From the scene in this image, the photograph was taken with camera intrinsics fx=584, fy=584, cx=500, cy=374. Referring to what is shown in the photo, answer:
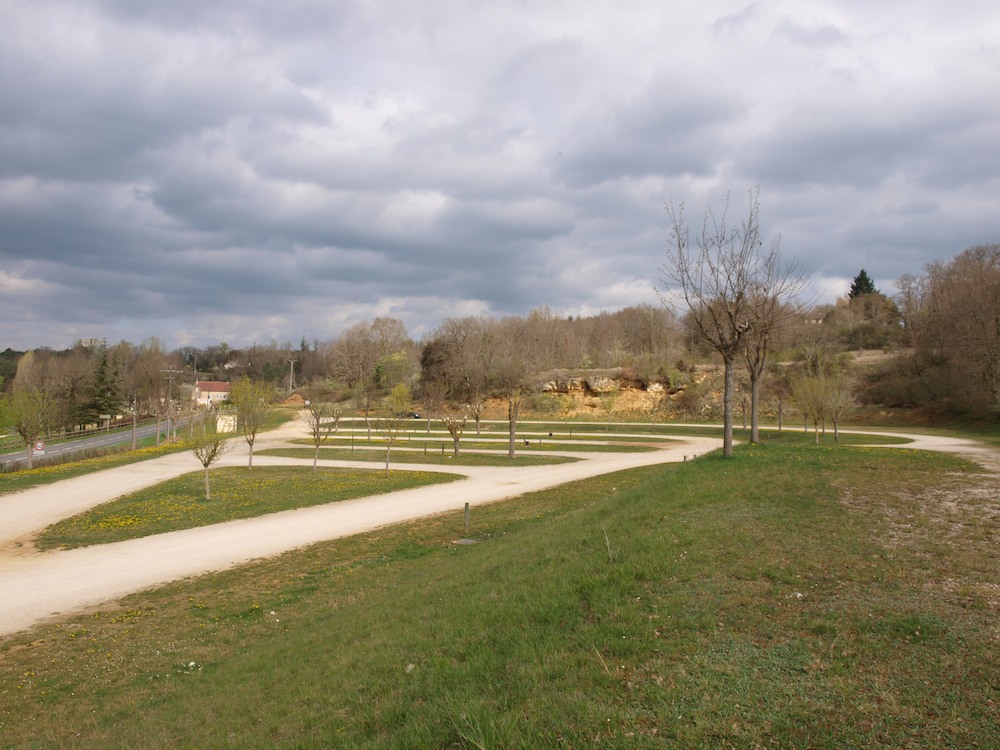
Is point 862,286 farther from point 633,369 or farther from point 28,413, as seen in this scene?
point 28,413

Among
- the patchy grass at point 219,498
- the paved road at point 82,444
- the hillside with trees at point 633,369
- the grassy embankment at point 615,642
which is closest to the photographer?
the grassy embankment at point 615,642

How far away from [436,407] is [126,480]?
3090cm

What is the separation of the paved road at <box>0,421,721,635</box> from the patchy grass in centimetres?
77

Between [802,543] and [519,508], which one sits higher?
[802,543]

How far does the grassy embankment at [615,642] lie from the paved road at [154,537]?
1524 mm

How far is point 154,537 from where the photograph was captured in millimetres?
17266

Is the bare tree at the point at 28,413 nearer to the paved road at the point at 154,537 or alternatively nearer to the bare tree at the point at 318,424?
the paved road at the point at 154,537

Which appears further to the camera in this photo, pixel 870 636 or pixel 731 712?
pixel 870 636

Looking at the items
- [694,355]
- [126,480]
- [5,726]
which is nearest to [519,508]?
[5,726]

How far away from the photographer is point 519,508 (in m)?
19.0

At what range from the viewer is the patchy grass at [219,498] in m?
18.0

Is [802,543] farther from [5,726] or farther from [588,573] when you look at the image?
[5,726]

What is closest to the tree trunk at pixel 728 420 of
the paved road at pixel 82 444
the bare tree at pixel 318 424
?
the bare tree at pixel 318 424

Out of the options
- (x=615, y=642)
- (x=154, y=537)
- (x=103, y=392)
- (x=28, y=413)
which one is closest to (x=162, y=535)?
(x=154, y=537)
